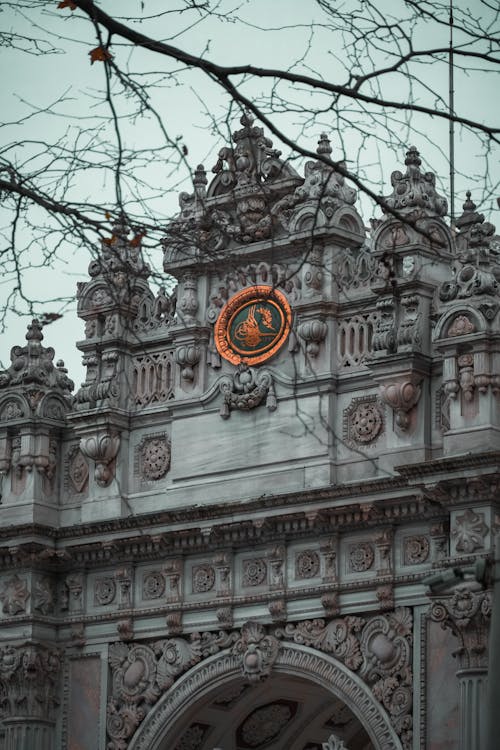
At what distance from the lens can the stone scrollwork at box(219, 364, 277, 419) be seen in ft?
106

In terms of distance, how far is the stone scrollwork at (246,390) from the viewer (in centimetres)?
3219

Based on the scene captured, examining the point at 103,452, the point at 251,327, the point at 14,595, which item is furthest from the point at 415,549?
the point at 14,595

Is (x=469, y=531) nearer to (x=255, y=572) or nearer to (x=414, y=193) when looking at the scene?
(x=255, y=572)

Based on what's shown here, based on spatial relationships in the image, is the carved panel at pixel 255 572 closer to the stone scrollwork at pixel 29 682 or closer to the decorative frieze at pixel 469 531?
the decorative frieze at pixel 469 531

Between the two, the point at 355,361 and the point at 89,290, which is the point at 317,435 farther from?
the point at 89,290

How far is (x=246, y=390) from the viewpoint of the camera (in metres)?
32.4

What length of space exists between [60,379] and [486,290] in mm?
7512

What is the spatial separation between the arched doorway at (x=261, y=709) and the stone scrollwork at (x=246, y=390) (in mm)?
3218

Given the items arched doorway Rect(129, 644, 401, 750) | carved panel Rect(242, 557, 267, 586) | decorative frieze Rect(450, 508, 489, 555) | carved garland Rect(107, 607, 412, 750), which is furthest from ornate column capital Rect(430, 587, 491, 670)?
carved panel Rect(242, 557, 267, 586)

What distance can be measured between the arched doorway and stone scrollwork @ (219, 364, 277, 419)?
3.22 metres

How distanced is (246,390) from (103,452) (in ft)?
8.06

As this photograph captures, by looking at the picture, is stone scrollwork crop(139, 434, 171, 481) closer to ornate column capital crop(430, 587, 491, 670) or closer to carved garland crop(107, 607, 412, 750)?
carved garland crop(107, 607, 412, 750)

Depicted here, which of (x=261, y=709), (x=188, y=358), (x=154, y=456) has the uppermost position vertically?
(x=188, y=358)

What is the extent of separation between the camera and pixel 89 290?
34469mm
